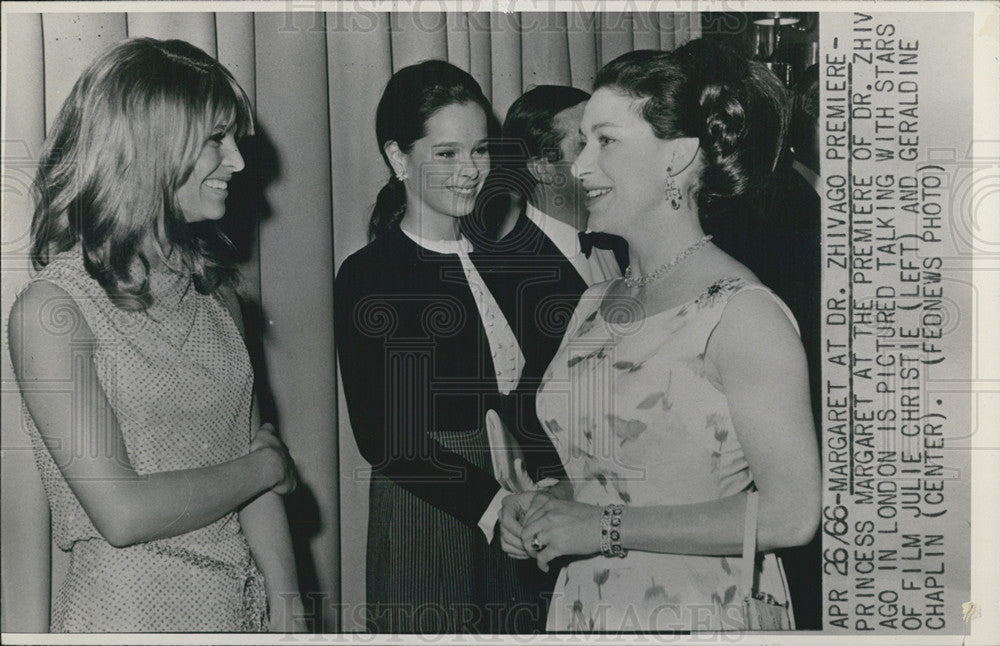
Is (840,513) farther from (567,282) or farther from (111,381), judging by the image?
(111,381)

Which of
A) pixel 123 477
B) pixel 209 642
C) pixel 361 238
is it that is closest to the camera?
pixel 123 477

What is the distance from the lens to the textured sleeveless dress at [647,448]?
5.05 feet

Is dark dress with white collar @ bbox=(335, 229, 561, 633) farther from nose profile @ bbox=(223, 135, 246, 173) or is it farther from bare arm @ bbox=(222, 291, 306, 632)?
nose profile @ bbox=(223, 135, 246, 173)

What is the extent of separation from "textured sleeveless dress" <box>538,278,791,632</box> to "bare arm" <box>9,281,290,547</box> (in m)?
0.58

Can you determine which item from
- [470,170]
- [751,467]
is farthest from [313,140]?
[751,467]

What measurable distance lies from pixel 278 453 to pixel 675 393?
0.69m

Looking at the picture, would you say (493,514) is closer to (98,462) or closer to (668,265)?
(668,265)

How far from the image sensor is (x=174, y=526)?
144 cm

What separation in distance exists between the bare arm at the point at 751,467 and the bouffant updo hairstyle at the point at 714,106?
234 mm

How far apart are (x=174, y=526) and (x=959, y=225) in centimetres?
151

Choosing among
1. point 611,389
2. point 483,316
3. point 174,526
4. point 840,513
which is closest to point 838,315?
point 840,513

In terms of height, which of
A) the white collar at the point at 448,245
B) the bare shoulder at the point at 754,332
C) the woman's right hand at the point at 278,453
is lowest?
the woman's right hand at the point at 278,453

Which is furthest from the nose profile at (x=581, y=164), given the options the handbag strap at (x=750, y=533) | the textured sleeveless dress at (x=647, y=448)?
the handbag strap at (x=750, y=533)

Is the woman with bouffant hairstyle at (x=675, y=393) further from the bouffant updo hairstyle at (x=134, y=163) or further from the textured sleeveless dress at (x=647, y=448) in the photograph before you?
the bouffant updo hairstyle at (x=134, y=163)
